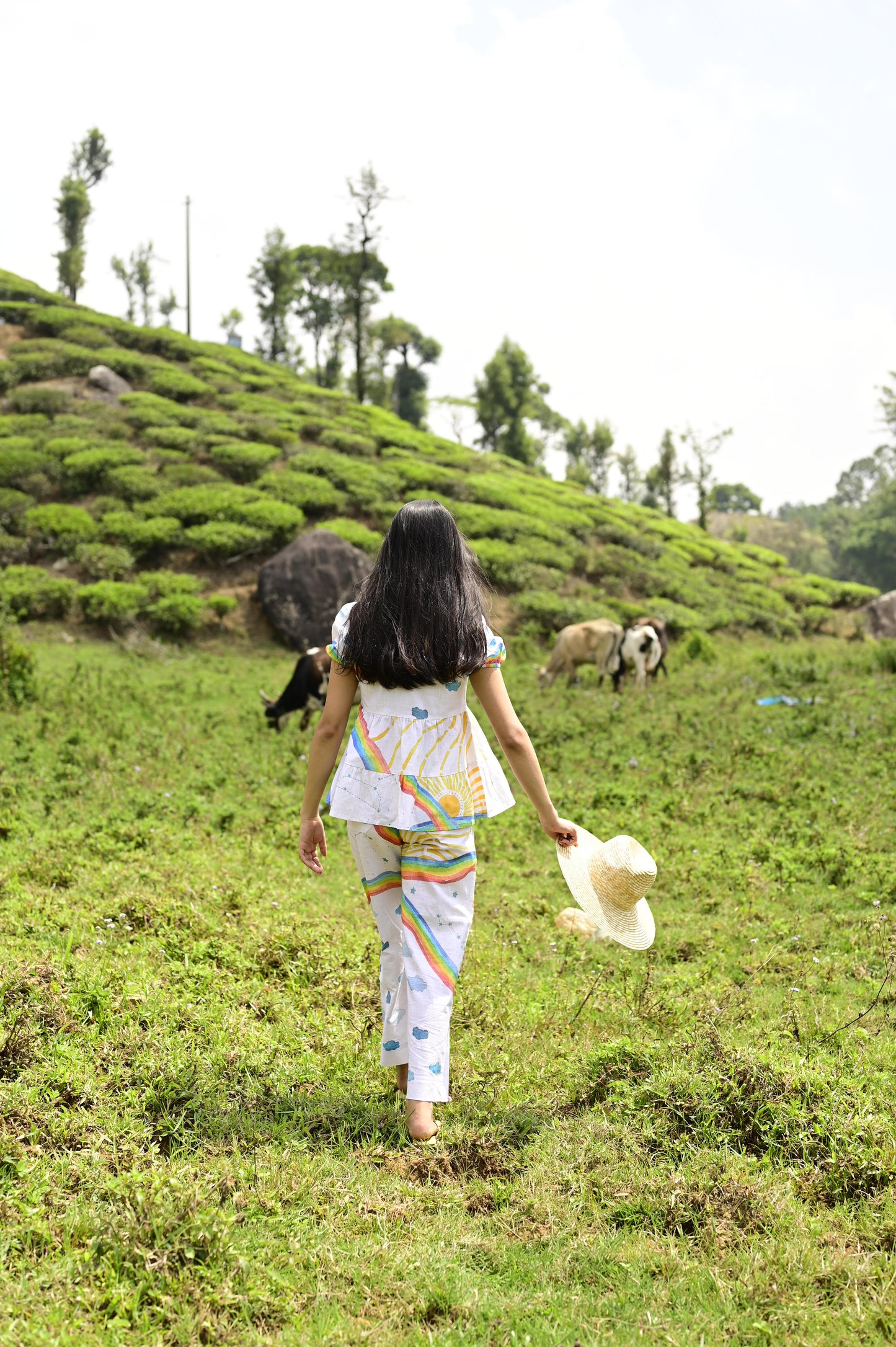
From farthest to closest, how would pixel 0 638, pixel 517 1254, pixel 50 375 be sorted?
1. pixel 50 375
2. pixel 0 638
3. pixel 517 1254

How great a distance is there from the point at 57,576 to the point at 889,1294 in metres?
15.8

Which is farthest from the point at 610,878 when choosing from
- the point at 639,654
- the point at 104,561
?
the point at 104,561

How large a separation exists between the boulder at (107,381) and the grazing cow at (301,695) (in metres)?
17.5

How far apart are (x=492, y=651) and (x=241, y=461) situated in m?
18.1

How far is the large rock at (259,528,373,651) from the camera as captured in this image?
50.0ft

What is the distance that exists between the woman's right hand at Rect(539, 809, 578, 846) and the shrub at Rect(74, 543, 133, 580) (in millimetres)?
13809

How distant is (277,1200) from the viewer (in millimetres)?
2588

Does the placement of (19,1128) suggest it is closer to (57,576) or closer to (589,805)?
(589,805)

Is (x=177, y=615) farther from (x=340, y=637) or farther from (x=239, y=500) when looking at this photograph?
(x=340, y=637)

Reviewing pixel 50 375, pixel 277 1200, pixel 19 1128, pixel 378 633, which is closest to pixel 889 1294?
pixel 277 1200

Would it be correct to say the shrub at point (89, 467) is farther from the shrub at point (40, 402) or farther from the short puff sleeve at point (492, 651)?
the short puff sleeve at point (492, 651)

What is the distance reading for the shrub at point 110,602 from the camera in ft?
47.9

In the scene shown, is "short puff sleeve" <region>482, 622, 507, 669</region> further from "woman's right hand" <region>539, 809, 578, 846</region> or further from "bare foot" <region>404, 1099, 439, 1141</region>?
"bare foot" <region>404, 1099, 439, 1141</region>

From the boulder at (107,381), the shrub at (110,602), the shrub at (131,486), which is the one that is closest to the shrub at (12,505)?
the shrub at (131,486)
